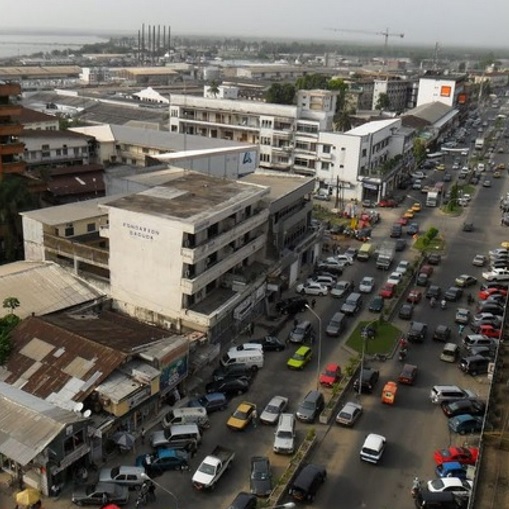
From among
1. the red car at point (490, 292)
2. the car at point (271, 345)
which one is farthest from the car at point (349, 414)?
the red car at point (490, 292)

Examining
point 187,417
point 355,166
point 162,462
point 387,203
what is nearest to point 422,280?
point 387,203

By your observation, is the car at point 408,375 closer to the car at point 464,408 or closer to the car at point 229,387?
the car at point 464,408

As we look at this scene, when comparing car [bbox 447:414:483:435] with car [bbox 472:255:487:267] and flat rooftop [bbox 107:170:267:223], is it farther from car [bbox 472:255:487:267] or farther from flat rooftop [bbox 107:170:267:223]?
car [bbox 472:255:487:267]

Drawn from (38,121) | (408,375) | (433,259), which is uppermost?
(38,121)

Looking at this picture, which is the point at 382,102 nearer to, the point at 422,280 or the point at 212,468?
the point at 422,280

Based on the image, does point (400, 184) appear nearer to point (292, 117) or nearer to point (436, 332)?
point (292, 117)

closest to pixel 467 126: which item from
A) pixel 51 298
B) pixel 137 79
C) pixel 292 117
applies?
pixel 292 117

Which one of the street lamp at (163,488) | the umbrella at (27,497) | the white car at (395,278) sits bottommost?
the street lamp at (163,488)
